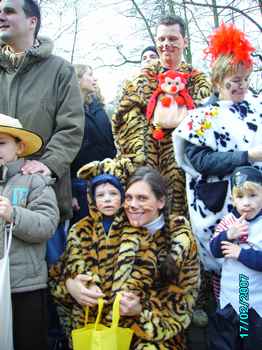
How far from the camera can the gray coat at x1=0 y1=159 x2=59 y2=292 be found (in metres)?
2.83

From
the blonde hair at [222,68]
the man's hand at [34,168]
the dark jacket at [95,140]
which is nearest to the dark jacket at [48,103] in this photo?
the man's hand at [34,168]

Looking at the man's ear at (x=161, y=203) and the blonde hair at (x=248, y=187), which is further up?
the blonde hair at (x=248, y=187)

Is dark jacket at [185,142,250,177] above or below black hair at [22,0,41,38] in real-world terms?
below

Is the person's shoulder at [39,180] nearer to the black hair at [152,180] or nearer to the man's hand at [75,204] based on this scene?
the black hair at [152,180]

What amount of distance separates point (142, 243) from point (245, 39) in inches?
58.4

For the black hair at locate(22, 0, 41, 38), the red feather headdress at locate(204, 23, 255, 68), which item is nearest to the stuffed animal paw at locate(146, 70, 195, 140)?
the red feather headdress at locate(204, 23, 255, 68)

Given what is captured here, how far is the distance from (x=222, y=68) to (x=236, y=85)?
0.14 m

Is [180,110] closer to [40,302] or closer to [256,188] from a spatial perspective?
[256,188]

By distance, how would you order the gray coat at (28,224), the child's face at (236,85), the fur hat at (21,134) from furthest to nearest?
the child's face at (236,85), the fur hat at (21,134), the gray coat at (28,224)

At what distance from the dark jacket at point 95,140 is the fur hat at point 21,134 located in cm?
112

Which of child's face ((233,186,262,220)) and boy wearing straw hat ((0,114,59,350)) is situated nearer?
boy wearing straw hat ((0,114,59,350))

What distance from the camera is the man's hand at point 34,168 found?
3076 millimetres

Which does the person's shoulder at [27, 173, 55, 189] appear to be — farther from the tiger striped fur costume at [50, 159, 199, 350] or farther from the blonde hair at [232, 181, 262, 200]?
the blonde hair at [232, 181, 262, 200]

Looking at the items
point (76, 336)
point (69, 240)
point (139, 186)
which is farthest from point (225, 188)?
point (76, 336)
